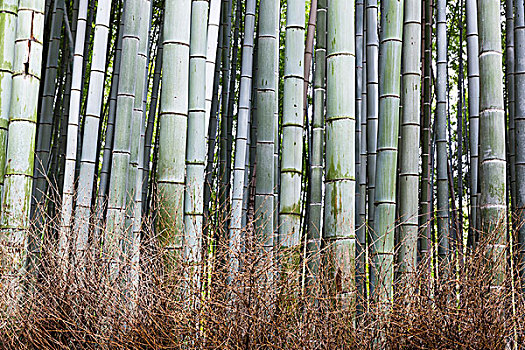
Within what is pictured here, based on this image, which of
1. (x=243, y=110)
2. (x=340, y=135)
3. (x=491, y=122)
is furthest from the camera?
(x=243, y=110)

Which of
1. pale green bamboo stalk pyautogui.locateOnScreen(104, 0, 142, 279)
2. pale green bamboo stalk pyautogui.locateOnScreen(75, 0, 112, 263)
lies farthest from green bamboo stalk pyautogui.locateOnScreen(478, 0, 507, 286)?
pale green bamboo stalk pyautogui.locateOnScreen(75, 0, 112, 263)

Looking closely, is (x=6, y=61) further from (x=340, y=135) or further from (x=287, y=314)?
(x=287, y=314)

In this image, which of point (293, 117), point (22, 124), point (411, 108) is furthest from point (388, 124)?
point (22, 124)

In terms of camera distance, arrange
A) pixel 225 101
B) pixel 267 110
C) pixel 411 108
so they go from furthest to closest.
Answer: pixel 225 101 < pixel 267 110 < pixel 411 108

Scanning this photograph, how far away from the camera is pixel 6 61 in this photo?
2348mm

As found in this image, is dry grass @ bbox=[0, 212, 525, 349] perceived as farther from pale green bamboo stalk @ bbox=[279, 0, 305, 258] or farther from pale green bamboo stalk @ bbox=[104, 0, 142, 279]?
pale green bamboo stalk @ bbox=[104, 0, 142, 279]

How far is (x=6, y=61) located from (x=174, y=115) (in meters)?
0.83

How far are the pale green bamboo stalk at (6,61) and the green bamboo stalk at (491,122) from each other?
1808 mm

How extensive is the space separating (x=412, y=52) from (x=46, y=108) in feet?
8.31

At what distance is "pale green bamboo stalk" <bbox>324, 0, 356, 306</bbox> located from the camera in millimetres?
1941

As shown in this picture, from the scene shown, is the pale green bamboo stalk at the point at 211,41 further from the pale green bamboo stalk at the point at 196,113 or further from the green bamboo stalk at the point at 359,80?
the green bamboo stalk at the point at 359,80

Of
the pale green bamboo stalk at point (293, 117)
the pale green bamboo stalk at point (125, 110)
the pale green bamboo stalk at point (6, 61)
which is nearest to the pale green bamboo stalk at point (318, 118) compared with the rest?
the pale green bamboo stalk at point (293, 117)

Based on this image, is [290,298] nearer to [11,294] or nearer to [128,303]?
[128,303]

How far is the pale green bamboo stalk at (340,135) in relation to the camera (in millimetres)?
1941
